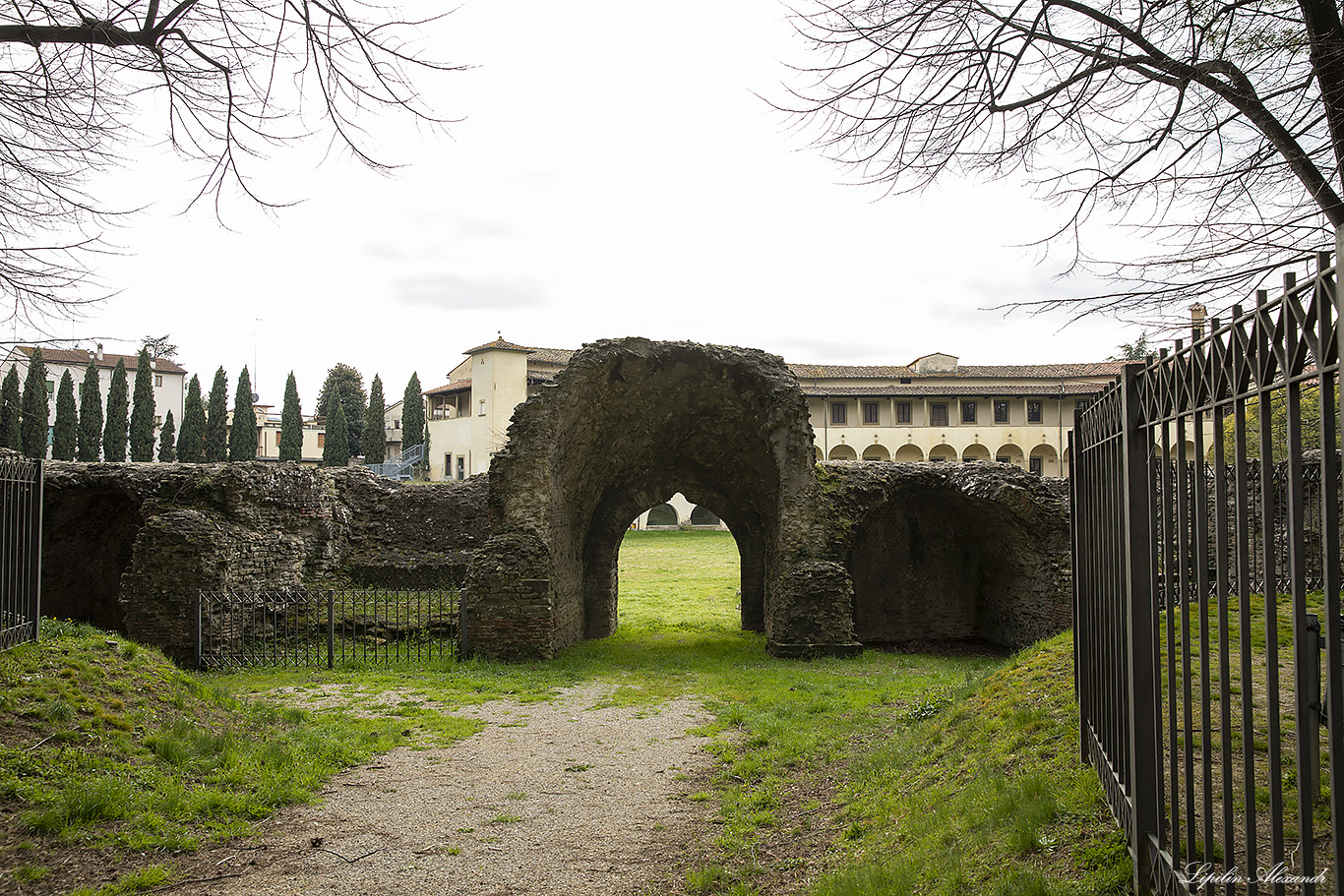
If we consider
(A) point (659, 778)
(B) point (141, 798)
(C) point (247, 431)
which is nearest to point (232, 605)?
(B) point (141, 798)

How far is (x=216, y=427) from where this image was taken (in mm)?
47094

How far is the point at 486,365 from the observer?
48250 mm

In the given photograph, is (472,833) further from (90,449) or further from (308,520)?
(90,449)

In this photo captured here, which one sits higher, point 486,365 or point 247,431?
point 486,365

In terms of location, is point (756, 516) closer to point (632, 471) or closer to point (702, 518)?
point (632, 471)

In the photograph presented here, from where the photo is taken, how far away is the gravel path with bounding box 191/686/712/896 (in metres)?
5.29

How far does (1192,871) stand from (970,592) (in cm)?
1465

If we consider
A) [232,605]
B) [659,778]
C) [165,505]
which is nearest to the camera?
[659,778]

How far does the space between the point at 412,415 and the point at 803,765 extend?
164 feet

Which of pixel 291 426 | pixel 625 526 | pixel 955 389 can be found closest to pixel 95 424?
pixel 291 426

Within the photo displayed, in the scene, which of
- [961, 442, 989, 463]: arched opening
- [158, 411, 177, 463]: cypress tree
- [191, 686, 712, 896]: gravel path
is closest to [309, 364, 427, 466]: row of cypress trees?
[158, 411, 177, 463]: cypress tree

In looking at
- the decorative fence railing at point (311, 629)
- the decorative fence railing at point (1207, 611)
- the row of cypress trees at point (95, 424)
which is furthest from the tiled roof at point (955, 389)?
the decorative fence railing at point (1207, 611)

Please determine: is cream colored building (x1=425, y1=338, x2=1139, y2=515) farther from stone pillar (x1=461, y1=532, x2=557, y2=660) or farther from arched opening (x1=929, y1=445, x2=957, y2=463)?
stone pillar (x1=461, y1=532, x2=557, y2=660)

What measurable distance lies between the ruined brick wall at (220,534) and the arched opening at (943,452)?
32303 mm
